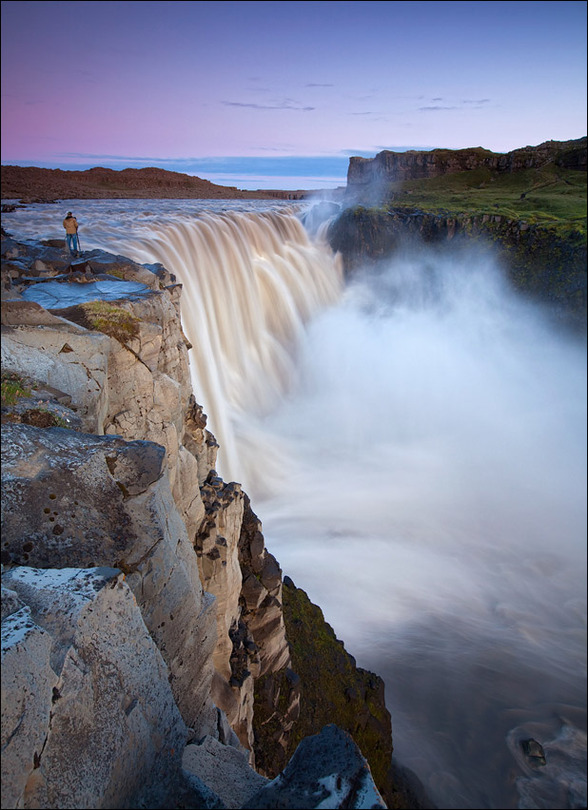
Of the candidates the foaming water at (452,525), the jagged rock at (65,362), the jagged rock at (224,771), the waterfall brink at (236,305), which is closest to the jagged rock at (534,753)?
the foaming water at (452,525)

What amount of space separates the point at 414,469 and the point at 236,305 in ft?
46.0

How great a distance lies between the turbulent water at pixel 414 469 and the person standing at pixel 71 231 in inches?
357

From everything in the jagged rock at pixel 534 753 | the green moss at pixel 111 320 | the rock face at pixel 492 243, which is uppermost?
the rock face at pixel 492 243

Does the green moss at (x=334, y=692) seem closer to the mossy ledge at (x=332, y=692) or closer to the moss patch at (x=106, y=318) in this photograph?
the mossy ledge at (x=332, y=692)

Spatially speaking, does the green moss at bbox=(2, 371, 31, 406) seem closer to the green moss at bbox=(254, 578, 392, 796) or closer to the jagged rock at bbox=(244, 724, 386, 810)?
the jagged rock at bbox=(244, 724, 386, 810)

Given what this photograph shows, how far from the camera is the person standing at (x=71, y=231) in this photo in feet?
40.2

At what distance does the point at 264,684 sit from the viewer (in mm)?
10367

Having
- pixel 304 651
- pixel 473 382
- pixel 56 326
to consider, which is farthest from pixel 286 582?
pixel 473 382

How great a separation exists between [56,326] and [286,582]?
420 inches

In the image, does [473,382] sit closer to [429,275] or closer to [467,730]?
[429,275]

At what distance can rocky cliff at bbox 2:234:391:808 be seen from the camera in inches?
133

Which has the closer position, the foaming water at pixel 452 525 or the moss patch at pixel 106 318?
the moss patch at pixel 106 318

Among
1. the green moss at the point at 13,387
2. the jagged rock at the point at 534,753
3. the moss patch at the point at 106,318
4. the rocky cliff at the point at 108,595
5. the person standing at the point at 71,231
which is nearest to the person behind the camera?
the rocky cliff at the point at 108,595

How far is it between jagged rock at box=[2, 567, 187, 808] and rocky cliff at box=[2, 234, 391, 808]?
1cm
